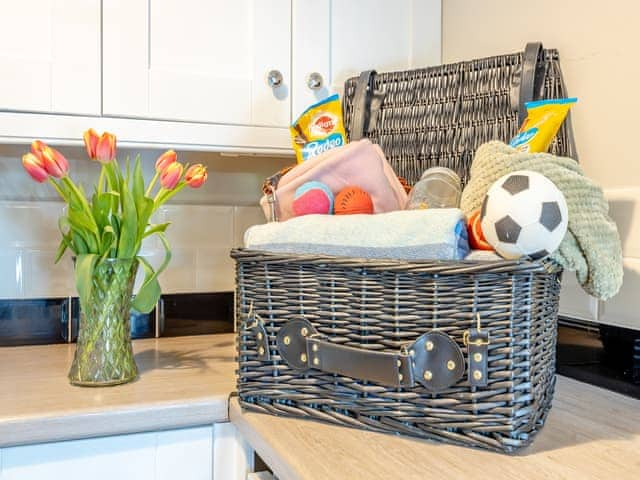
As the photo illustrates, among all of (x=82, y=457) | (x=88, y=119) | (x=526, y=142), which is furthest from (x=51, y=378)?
(x=526, y=142)

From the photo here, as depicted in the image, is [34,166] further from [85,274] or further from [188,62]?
[188,62]

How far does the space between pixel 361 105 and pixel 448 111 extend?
0.58 feet

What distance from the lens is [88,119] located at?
1088 millimetres

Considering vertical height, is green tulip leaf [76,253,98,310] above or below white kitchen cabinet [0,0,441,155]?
below

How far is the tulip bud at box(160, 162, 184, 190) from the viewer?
3.23ft

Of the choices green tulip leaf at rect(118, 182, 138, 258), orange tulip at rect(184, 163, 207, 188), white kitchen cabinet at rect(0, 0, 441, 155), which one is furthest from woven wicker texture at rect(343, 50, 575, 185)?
green tulip leaf at rect(118, 182, 138, 258)

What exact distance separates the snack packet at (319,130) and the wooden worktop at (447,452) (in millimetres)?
496

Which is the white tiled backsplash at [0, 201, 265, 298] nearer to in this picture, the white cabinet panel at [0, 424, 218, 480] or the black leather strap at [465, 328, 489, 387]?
the white cabinet panel at [0, 424, 218, 480]

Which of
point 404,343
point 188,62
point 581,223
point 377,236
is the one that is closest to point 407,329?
point 404,343

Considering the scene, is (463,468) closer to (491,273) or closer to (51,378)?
(491,273)

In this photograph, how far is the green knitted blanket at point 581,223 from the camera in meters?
0.72

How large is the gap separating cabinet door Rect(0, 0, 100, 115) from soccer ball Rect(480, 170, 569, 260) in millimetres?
761

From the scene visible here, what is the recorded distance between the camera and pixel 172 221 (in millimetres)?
1430

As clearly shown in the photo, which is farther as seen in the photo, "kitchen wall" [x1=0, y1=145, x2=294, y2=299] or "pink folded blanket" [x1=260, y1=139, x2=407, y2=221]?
"kitchen wall" [x1=0, y1=145, x2=294, y2=299]
